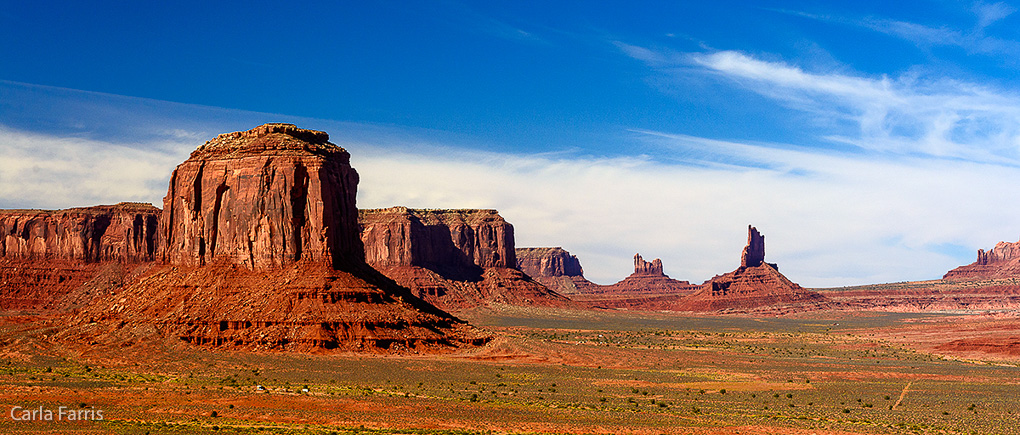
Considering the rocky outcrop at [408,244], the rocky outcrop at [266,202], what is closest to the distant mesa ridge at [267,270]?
the rocky outcrop at [266,202]

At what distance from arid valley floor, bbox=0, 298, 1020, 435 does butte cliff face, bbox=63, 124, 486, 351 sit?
282cm

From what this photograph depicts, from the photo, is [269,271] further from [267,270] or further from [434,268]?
[434,268]

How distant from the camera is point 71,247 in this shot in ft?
487

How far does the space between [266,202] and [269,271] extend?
5735mm

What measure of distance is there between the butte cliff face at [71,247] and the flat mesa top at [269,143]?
70027 mm

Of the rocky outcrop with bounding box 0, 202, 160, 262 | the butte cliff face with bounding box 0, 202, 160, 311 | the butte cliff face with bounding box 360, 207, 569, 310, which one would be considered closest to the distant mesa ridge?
the butte cliff face with bounding box 0, 202, 160, 311

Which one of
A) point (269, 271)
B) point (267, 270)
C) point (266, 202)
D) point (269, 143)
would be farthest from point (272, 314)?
point (269, 143)

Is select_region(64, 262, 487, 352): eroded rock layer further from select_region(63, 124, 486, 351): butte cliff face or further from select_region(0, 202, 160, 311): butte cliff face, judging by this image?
select_region(0, 202, 160, 311): butte cliff face

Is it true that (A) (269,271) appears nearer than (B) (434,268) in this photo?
Yes

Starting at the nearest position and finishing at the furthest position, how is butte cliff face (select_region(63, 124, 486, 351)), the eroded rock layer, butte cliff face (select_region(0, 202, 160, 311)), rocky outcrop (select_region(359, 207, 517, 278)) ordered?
1. the eroded rock layer
2. butte cliff face (select_region(63, 124, 486, 351))
3. butte cliff face (select_region(0, 202, 160, 311))
4. rocky outcrop (select_region(359, 207, 517, 278))

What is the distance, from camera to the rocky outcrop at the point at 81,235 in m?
148

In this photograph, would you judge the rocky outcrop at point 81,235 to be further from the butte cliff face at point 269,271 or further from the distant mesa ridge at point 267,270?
the butte cliff face at point 269,271

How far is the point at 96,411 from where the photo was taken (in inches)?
1658

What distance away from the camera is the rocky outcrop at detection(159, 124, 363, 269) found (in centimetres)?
7600
